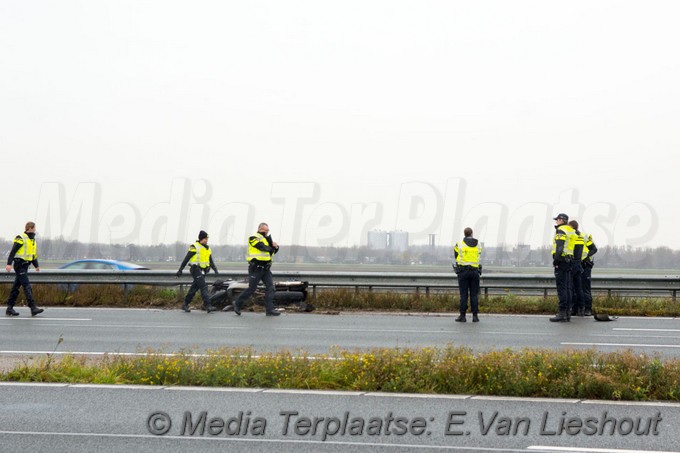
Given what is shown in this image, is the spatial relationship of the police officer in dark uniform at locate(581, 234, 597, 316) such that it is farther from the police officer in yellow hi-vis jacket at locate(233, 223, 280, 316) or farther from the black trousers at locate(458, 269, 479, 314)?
the police officer in yellow hi-vis jacket at locate(233, 223, 280, 316)

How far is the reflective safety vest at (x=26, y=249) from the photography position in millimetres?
19094

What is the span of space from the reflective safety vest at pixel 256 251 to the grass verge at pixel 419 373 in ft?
28.3

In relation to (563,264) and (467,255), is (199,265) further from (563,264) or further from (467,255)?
(563,264)

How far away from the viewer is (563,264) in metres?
18.3

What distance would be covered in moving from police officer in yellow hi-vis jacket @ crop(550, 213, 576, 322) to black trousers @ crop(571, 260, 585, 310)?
11.9 inches

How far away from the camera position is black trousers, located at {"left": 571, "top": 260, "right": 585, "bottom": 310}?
1878 cm

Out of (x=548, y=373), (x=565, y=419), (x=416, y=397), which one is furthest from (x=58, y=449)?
(x=548, y=373)

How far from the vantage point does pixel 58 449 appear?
7242mm

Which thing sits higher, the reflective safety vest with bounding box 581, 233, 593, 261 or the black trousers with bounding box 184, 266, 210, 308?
the reflective safety vest with bounding box 581, 233, 593, 261

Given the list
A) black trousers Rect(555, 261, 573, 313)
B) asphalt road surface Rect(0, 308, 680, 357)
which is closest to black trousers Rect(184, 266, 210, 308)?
asphalt road surface Rect(0, 308, 680, 357)

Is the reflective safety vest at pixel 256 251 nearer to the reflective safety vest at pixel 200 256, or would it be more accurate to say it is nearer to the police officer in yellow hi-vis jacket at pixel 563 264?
the reflective safety vest at pixel 200 256

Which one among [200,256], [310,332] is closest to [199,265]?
[200,256]

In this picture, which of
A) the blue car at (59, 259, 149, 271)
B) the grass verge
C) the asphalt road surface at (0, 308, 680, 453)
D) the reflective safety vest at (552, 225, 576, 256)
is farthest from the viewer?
the blue car at (59, 259, 149, 271)

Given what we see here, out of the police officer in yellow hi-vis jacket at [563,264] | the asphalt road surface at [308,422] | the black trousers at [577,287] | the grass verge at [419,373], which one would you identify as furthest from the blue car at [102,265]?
the grass verge at [419,373]
